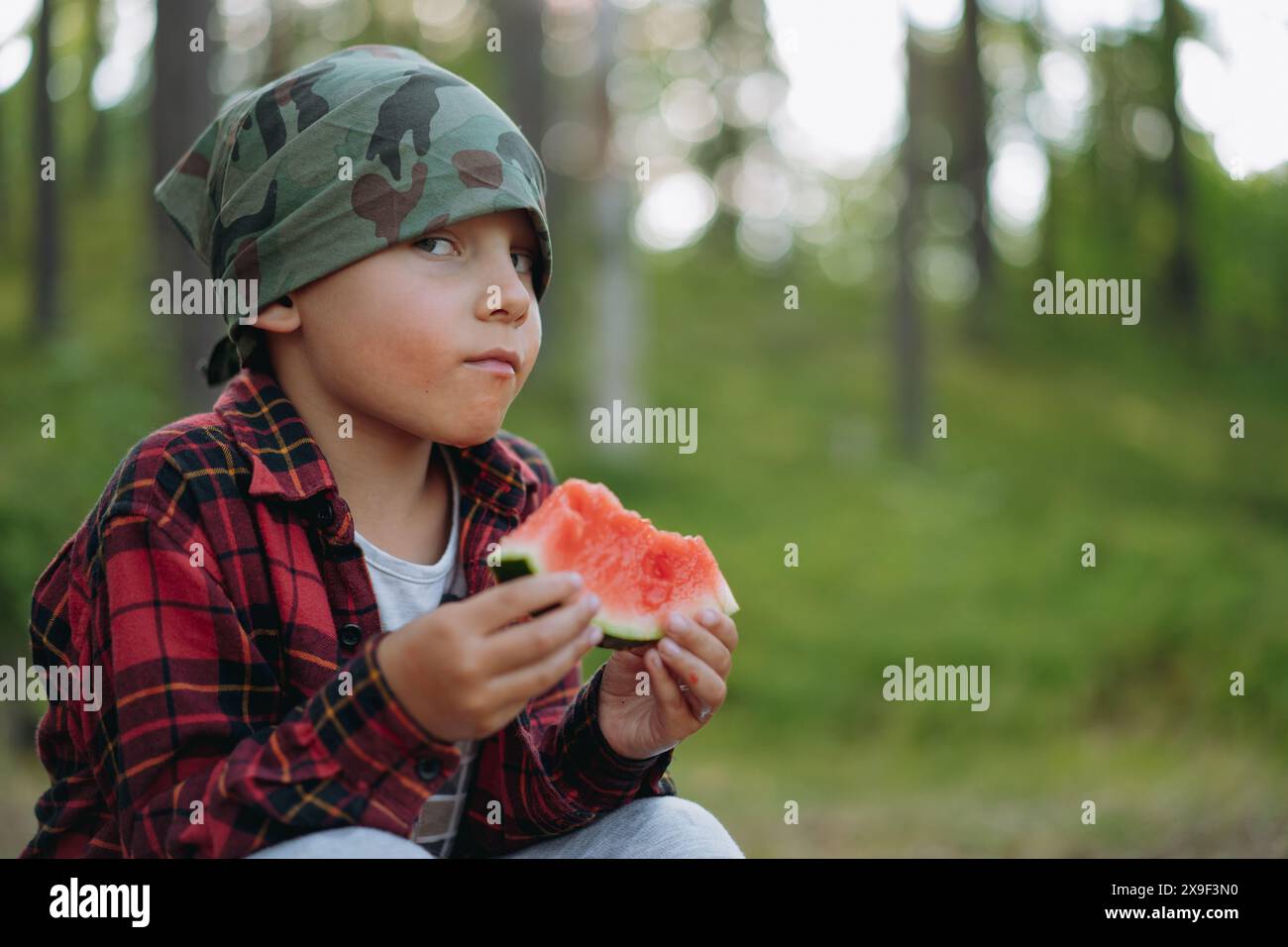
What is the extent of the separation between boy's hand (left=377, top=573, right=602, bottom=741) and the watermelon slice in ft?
0.91

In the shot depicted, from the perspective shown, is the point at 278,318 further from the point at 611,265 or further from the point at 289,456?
the point at 611,265

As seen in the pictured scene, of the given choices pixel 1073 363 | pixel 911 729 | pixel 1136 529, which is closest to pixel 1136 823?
pixel 911 729

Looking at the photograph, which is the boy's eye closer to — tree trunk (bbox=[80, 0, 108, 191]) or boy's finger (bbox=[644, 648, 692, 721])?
boy's finger (bbox=[644, 648, 692, 721])

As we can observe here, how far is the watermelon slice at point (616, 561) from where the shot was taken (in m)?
2.17

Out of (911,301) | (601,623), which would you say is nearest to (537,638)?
(601,623)

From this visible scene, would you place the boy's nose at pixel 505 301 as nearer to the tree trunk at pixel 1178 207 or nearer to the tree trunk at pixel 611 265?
the tree trunk at pixel 611 265

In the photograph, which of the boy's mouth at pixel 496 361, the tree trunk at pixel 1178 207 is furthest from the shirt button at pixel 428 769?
the tree trunk at pixel 1178 207

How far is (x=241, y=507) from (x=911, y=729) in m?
5.82

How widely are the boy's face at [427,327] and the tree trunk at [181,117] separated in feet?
14.7

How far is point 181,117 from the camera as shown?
265 inches

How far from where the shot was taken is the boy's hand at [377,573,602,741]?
1769 mm
